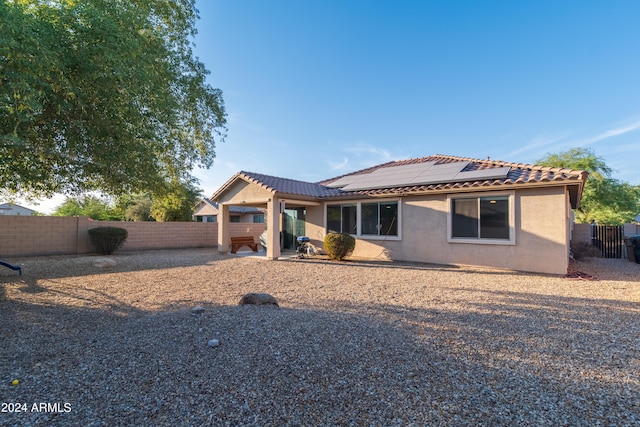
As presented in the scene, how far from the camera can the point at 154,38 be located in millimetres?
8117

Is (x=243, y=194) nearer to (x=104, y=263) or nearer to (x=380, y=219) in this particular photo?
(x=104, y=263)

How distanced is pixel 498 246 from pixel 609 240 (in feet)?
34.9

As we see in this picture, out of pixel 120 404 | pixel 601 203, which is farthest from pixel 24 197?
pixel 601 203

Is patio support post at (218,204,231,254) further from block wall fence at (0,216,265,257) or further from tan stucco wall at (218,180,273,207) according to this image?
block wall fence at (0,216,265,257)

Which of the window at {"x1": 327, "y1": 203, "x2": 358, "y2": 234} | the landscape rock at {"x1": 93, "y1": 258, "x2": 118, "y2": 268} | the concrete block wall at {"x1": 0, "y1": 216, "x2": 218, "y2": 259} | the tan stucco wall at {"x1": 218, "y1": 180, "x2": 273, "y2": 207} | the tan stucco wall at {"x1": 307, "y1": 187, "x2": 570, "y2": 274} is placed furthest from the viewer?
the window at {"x1": 327, "y1": 203, "x2": 358, "y2": 234}

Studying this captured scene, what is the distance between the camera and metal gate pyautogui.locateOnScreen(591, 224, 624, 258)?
50.9 ft

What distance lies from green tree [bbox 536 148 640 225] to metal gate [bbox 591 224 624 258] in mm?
11044

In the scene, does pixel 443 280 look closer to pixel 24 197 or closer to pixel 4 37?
pixel 4 37

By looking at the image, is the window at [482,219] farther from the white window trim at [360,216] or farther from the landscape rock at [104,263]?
the landscape rock at [104,263]

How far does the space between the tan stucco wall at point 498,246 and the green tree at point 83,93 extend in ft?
29.4

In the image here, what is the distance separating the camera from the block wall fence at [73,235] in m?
13.4

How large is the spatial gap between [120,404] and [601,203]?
35.0 meters

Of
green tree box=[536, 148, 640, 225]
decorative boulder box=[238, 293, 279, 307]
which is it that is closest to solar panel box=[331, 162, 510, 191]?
decorative boulder box=[238, 293, 279, 307]

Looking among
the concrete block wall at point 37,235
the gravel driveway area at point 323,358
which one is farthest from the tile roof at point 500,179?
the concrete block wall at point 37,235
